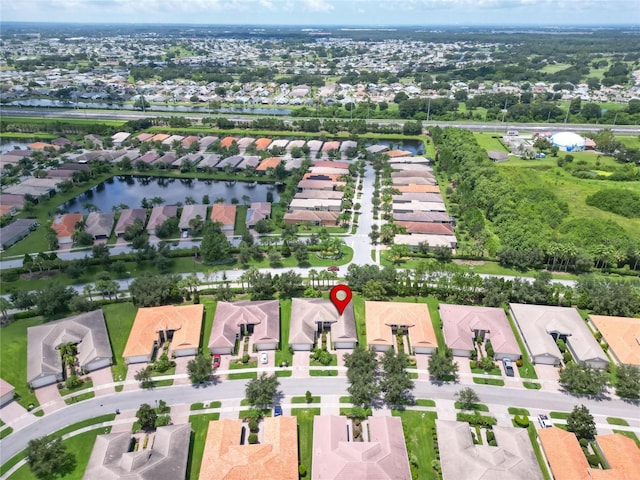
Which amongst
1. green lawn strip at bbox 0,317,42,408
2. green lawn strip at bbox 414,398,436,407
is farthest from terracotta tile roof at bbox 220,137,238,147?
green lawn strip at bbox 414,398,436,407

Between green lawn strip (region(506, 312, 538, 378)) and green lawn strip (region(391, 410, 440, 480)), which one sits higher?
green lawn strip (region(506, 312, 538, 378))

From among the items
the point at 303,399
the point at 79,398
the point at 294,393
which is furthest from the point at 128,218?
the point at 303,399

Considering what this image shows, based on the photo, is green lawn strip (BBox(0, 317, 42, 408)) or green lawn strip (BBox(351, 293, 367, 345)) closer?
green lawn strip (BBox(0, 317, 42, 408))

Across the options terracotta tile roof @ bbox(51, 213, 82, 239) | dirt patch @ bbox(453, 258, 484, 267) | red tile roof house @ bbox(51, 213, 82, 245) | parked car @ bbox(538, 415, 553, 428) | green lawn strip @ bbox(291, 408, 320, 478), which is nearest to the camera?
green lawn strip @ bbox(291, 408, 320, 478)

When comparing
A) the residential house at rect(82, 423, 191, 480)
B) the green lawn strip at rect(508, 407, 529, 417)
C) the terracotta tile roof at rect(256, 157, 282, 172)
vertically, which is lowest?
the green lawn strip at rect(508, 407, 529, 417)

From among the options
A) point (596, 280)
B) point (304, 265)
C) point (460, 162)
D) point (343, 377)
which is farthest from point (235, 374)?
point (460, 162)

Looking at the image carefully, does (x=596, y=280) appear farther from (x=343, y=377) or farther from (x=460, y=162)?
(x=460, y=162)

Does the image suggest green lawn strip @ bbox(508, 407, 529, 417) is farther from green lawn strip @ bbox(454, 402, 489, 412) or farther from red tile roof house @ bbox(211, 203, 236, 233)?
red tile roof house @ bbox(211, 203, 236, 233)
